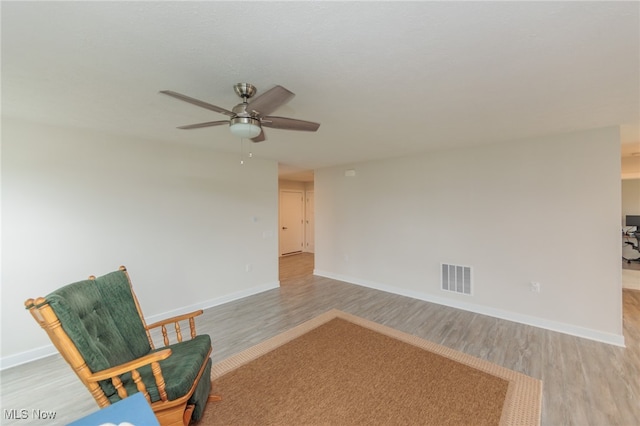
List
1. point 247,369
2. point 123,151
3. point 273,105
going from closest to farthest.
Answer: point 273,105
point 247,369
point 123,151

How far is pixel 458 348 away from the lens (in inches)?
105

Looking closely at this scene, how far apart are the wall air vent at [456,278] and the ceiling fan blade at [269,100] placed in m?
3.56

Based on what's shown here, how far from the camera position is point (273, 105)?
1625mm

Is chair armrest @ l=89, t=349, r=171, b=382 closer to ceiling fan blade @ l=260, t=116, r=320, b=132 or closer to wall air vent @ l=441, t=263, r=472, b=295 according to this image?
ceiling fan blade @ l=260, t=116, r=320, b=132

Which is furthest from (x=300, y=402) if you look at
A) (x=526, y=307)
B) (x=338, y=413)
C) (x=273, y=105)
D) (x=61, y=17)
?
(x=526, y=307)

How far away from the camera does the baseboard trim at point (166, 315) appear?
248 centimetres

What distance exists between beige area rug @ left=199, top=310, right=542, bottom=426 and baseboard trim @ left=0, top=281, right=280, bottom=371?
150cm

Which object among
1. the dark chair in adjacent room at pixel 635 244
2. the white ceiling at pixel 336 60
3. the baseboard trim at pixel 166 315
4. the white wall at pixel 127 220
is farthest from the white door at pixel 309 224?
the dark chair in adjacent room at pixel 635 244

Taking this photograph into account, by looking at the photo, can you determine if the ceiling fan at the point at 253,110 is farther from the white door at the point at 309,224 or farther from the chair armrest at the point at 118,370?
the white door at the point at 309,224

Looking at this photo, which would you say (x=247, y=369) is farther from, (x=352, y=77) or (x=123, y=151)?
(x=123, y=151)

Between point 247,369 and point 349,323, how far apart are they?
4.58ft

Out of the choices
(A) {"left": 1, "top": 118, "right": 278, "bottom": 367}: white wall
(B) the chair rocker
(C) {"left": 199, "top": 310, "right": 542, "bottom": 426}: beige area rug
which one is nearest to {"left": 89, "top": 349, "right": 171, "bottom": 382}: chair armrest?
(B) the chair rocker

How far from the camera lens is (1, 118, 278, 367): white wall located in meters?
2.53

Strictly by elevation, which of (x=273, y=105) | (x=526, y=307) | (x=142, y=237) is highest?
(x=273, y=105)
